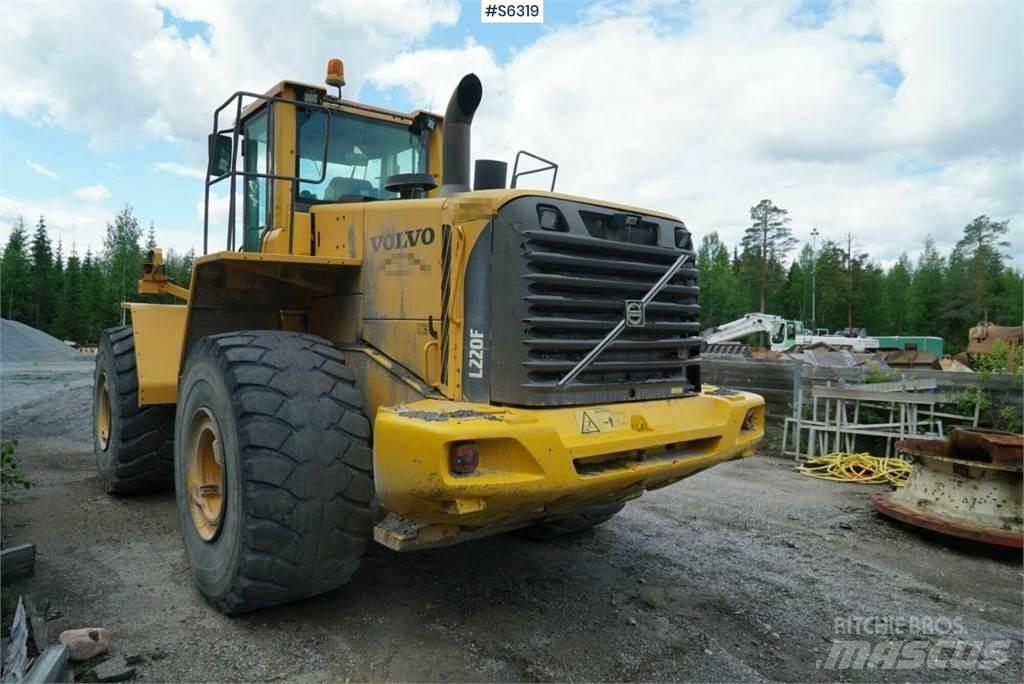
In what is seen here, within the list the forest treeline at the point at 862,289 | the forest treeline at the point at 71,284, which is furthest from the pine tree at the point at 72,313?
the forest treeline at the point at 862,289

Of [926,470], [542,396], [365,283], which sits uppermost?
[365,283]

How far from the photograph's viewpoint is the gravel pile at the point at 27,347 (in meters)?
20.5

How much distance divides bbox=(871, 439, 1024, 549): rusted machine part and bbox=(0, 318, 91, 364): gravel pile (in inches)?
873

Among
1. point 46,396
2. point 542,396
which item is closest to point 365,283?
point 542,396

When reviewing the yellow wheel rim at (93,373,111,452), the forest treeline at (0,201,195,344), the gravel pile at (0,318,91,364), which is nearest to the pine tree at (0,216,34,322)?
the forest treeline at (0,201,195,344)

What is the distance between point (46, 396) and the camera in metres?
11.6

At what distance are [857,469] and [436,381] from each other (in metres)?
6.31

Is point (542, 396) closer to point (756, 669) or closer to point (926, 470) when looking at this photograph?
point (756, 669)

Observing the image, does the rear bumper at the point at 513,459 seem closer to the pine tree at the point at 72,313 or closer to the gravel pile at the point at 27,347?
the gravel pile at the point at 27,347

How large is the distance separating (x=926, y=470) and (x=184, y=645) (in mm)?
5753

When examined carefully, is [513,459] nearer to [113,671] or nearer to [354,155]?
[113,671]

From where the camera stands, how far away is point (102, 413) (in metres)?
6.16

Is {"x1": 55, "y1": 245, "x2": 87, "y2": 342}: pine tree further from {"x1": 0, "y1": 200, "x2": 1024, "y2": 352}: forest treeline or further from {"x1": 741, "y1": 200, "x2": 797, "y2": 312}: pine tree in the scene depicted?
{"x1": 741, "y1": 200, "x2": 797, "y2": 312}: pine tree

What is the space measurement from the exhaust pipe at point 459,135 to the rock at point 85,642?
2.61 meters
